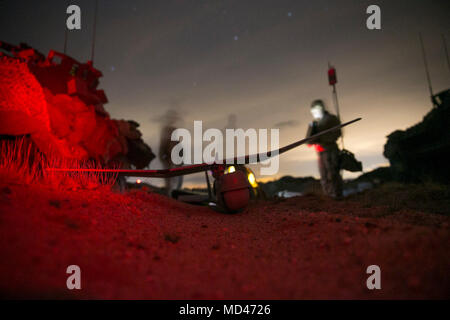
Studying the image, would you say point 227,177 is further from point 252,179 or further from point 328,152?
point 328,152

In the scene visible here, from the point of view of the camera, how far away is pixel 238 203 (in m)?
4.88

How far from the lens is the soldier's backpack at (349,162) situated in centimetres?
791

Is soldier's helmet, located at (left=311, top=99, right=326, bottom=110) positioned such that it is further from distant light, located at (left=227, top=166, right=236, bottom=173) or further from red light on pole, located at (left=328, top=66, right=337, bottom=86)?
distant light, located at (left=227, top=166, right=236, bottom=173)

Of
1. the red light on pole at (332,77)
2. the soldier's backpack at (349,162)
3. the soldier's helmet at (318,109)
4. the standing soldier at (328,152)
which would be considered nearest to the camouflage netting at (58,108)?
the standing soldier at (328,152)

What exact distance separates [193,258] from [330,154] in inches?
318

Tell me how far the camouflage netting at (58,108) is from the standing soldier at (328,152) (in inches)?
420

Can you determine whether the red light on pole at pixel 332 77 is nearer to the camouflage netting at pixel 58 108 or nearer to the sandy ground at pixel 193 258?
the sandy ground at pixel 193 258

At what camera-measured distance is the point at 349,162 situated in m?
7.97

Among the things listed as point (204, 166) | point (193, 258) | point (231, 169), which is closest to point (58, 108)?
point (204, 166)

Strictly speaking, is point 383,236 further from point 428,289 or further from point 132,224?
point 132,224

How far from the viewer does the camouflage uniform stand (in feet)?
27.5

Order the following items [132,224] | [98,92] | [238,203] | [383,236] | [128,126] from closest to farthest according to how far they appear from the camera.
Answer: [383,236]
[132,224]
[238,203]
[98,92]
[128,126]
